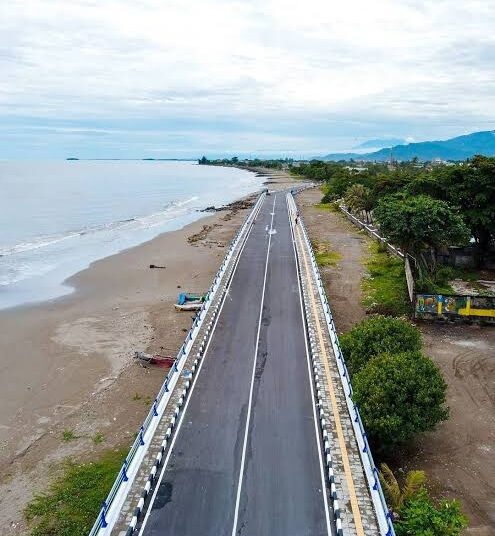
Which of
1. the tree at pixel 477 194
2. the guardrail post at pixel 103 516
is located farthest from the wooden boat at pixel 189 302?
the guardrail post at pixel 103 516

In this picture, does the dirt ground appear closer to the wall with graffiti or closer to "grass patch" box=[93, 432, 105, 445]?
the wall with graffiti

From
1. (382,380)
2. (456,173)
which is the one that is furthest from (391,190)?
(382,380)

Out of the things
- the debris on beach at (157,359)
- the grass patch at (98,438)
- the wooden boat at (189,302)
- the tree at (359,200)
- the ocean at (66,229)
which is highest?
the tree at (359,200)

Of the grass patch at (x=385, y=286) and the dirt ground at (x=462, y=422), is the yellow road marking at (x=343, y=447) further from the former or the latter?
the grass patch at (x=385, y=286)

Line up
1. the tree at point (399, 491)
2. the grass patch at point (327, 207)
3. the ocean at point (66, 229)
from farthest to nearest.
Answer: the grass patch at point (327, 207) → the ocean at point (66, 229) → the tree at point (399, 491)

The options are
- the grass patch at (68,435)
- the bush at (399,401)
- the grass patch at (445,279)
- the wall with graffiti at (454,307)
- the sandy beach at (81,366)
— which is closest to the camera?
the bush at (399,401)

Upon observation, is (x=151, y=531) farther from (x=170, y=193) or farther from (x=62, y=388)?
(x=170, y=193)

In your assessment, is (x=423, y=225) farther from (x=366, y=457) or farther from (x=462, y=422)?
(x=366, y=457)
